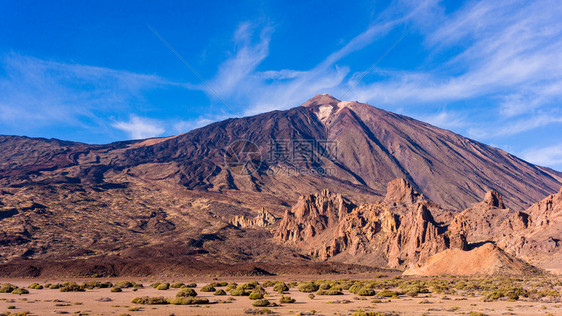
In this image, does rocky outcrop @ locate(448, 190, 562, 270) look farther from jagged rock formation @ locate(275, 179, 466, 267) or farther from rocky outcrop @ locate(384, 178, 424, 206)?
rocky outcrop @ locate(384, 178, 424, 206)

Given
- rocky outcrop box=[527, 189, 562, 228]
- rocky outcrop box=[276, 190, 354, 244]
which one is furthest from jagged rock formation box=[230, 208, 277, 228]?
rocky outcrop box=[527, 189, 562, 228]

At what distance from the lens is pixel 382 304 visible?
31.5m

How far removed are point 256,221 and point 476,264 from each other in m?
98.5

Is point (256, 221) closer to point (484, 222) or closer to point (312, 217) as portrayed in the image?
point (312, 217)

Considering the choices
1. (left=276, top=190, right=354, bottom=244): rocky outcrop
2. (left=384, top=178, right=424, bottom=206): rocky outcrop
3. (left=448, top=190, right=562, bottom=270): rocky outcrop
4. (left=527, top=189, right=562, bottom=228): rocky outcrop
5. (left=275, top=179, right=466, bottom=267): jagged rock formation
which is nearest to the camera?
(left=448, top=190, right=562, bottom=270): rocky outcrop

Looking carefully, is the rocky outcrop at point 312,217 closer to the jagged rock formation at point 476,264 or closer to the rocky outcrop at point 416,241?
the rocky outcrop at point 416,241

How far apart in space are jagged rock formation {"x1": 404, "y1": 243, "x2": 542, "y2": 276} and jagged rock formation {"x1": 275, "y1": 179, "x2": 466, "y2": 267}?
5440 mm

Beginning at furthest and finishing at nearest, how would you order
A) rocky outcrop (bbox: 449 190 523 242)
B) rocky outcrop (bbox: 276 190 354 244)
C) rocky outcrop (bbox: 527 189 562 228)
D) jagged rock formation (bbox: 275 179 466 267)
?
1. rocky outcrop (bbox: 276 190 354 244)
2. rocky outcrop (bbox: 449 190 523 242)
3. jagged rock formation (bbox: 275 179 466 267)
4. rocky outcrop (bbox: 527 189 562 228)

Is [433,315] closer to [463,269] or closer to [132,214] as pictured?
[463,269]

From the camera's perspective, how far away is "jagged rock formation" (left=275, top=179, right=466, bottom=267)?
3063 inches

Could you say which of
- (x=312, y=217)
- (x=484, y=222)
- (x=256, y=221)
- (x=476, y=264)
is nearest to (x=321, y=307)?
(x=476, y=264)

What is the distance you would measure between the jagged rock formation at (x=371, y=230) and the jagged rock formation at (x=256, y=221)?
25.1 m

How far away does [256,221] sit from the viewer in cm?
15062

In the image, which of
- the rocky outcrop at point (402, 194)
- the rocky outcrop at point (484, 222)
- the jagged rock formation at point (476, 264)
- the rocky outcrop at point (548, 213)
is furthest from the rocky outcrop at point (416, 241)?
the rocky outcrop at point (402, 194)
